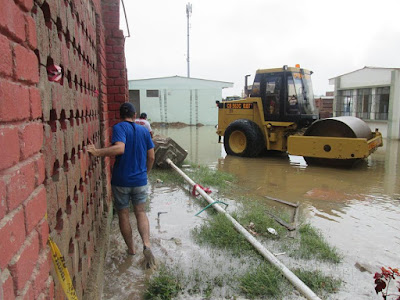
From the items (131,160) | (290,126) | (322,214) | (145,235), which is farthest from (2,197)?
(290,126)

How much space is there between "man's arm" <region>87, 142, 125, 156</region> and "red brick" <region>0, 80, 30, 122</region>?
178cm

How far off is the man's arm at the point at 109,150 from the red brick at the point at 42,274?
1624 millimetres

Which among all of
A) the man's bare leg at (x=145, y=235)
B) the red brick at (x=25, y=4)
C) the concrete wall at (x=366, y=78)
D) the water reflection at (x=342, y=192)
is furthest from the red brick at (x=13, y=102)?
the concrete wall at (x=366, y=78)

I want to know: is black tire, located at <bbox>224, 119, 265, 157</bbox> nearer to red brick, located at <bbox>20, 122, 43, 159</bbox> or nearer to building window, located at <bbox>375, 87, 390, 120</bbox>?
red brick, located at <bbox>20, 122, 43, 159</bbox>

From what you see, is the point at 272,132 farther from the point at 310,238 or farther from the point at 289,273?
the point at 289,273

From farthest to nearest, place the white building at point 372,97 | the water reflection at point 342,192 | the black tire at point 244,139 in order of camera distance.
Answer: the white building at point 372,97 < the black tire at point 244,139 < the water reflection at point 342,192

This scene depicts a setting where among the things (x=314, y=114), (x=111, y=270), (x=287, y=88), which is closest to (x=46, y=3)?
(x=111, y=270)

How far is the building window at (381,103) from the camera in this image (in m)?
16.9

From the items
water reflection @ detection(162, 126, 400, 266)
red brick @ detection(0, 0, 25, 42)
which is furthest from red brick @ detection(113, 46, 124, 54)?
red brick @ detection(0, 0, 25, 42)

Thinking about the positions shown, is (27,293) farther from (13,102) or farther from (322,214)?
(322,214)

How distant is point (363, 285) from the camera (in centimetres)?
316

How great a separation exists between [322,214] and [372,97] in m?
14.5

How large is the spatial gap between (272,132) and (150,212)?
591cm

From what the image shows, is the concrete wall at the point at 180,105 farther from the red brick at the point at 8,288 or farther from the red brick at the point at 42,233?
the red brick at the point at 8,288
